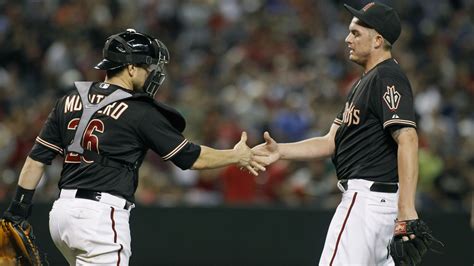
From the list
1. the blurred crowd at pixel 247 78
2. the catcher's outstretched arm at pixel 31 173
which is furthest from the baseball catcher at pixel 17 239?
the blurred crowd at pixel 247 78

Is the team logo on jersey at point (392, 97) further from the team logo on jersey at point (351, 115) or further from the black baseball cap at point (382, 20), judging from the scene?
the black baseball cap at point (382, 20)

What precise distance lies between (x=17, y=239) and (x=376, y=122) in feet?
7.92

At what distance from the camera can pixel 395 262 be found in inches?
225

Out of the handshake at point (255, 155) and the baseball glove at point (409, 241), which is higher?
the handshake at point (255, 155)

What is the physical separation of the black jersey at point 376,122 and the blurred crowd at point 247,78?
15.6 feet

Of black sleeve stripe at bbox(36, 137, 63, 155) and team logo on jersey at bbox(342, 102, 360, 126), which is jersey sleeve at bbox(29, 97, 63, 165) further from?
team logo on jersey at bbox(342, 102, 360, 126)

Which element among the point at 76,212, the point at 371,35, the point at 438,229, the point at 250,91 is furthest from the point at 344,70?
the point at 76,212

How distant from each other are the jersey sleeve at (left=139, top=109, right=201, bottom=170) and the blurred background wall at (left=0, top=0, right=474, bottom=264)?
14.7 ft

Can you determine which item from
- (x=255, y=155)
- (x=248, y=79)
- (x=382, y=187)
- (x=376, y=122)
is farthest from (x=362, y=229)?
(x=248, y=79)

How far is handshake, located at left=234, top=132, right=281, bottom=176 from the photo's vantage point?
20.4 feet

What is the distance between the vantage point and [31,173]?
593 centimetres

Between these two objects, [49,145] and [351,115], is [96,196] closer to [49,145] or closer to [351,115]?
[49,145]

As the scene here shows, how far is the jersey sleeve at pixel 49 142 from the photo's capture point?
231 inches

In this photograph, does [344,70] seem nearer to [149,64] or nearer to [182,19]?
[182,19]
